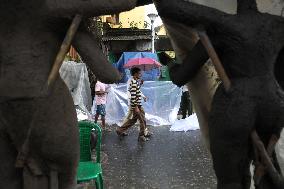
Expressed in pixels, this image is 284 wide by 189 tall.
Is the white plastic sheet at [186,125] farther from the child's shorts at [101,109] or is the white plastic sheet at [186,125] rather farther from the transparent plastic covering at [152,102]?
the child's shorts at [101,109]

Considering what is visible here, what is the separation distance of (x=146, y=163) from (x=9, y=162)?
5026mm

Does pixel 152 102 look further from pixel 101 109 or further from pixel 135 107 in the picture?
pixel 135 107

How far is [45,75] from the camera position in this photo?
262 centimetres

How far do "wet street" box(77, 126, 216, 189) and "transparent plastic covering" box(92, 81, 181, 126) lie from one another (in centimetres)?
197

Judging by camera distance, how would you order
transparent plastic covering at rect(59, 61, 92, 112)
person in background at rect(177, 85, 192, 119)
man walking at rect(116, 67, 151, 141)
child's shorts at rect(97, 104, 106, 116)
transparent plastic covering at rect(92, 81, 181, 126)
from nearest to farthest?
man walking at rect(116, 67, 151, 141) → transparent plastic covering at rect(59, 61, 92, 112) → child's shorts at rect(97, 104, 106, 116) → transparent plastic covering at rect(92, 81, 181, 126) → person in background at rect(177, 85, 192, 119)

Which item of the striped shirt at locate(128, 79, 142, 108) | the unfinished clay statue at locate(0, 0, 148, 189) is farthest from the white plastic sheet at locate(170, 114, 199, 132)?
the unfinished clay statue at locate(0, 0, 148, 189)

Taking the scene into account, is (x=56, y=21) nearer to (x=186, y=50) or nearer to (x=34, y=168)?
(x=34, y=168)

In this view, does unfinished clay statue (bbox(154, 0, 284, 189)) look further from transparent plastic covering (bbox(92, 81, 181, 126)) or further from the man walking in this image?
transparent plastic covering (bbox(92, 81, 181, 126))

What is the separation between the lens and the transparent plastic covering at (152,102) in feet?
41.5

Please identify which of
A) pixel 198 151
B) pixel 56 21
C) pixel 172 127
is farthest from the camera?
pixel 172 127

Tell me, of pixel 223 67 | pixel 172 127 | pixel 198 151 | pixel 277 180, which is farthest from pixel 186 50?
pixel 172 127

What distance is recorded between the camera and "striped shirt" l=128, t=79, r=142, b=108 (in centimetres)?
953

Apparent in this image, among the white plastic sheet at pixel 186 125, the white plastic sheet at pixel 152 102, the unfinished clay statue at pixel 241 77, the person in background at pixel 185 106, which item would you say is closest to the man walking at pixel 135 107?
the white plastic sheet at pixel 186 125

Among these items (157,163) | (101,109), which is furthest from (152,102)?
(157,163)
